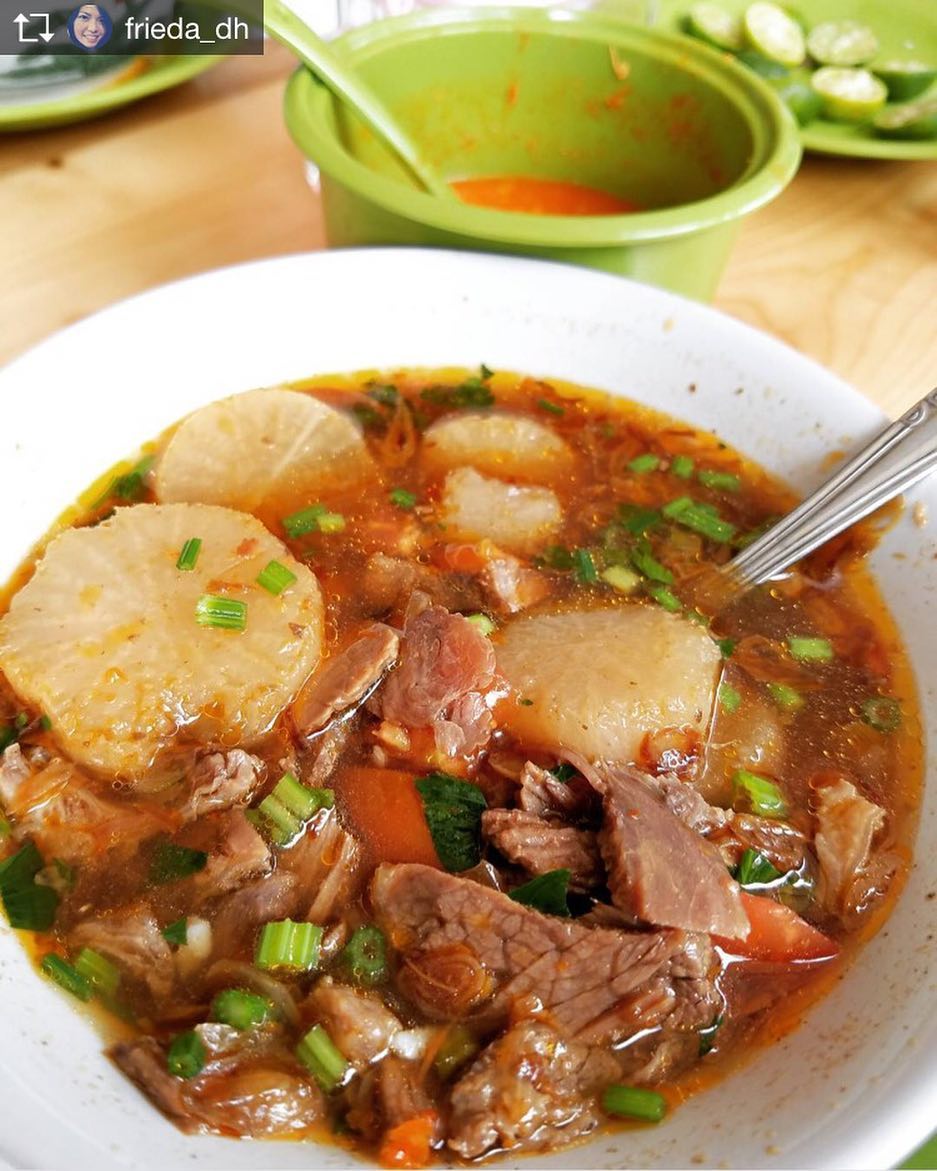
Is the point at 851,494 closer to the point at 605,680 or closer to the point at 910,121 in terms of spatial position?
the point at 605,680

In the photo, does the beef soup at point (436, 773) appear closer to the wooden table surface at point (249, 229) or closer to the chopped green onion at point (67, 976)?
the chopped green onion at point (67, 976)

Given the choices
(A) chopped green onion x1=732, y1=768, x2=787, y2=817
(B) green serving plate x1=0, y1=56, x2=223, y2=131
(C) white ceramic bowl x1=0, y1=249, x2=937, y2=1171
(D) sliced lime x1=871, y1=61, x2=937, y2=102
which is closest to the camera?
(C) white ceramic bowl x1=0, y1=249, x2=937, y2=1171

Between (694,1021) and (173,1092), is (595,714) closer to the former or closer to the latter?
(694,1021)

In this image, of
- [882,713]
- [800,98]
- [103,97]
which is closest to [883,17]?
[800,98]

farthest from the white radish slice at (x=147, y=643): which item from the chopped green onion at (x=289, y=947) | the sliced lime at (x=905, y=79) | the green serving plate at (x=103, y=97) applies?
the sliced lime at (x=905, y=79)

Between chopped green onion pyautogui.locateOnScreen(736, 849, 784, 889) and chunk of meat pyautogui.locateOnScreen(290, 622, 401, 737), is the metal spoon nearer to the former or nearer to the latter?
chunk of meat pyautogui.locateOnScreen(290, 622, 401, 737)

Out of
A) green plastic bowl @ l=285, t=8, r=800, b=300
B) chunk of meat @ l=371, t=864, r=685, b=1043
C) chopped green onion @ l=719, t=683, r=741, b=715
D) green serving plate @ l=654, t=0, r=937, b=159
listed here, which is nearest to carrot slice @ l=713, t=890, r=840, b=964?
chunk of meat @ l=371, t=864, r=685, b=1043

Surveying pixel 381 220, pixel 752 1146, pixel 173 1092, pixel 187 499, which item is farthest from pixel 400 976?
pixel 381 220
